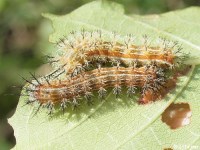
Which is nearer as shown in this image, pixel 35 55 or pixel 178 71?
pixel 178 71

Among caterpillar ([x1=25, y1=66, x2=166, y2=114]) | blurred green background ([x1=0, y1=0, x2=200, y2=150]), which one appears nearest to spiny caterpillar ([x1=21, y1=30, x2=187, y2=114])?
caterpillar ([x1=25, y1=66, x2=166, y2=114])

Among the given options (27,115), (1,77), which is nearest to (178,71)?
(27,115)

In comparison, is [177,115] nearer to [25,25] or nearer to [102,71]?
[102,71]

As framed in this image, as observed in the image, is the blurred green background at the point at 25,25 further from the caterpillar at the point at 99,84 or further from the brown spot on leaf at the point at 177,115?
the brown spot on leaf at the point at 177,115

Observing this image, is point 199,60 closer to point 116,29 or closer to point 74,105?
point 116,29

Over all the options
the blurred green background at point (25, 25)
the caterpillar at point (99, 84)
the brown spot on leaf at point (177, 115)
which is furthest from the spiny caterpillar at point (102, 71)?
the blurred green background at point (25, 25)
